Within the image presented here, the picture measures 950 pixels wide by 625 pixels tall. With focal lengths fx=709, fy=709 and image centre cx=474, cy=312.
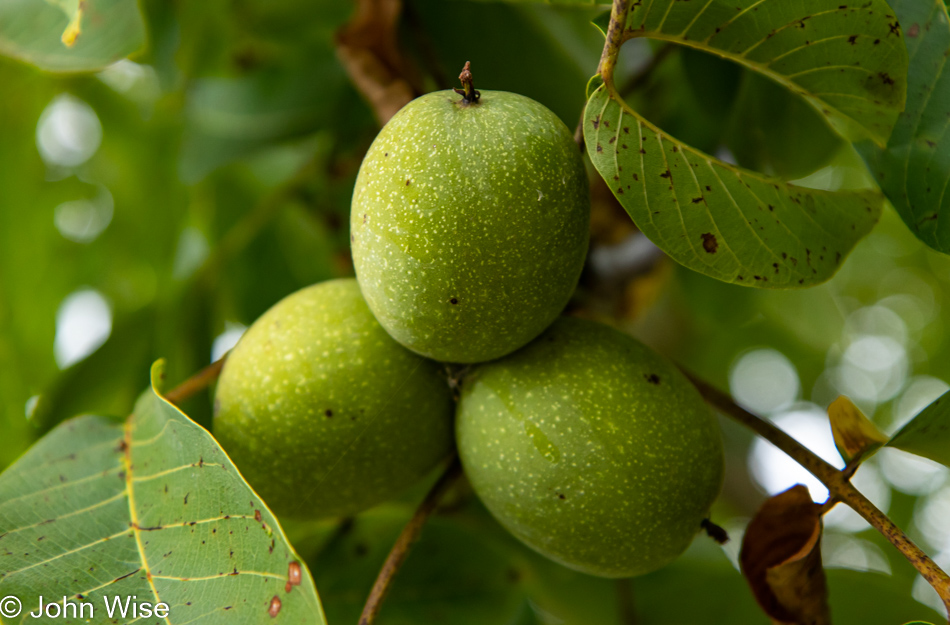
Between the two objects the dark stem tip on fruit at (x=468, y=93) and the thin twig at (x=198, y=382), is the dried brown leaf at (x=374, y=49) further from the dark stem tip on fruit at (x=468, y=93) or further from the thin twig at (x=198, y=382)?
the thin twig at (x=198, y=382)

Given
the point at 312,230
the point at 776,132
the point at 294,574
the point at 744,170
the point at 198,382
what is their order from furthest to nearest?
the point at 312,230 < the point at 776,132 < the point at 198,382 < the point at 744,170 < the point at 294,574

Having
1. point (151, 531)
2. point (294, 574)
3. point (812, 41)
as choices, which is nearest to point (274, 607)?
point (294, 574)

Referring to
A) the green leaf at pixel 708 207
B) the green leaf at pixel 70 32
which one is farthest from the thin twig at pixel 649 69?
the green leaf at pixel 70 32

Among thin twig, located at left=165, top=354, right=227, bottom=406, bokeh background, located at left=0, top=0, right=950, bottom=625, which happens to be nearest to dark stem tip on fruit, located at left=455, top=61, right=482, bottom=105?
bokeh background, located at left=0, top=0, right=950, bottom=625

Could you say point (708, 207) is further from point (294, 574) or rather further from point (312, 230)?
point (312, 230)

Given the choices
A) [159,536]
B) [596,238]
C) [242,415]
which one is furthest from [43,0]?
[596,238]

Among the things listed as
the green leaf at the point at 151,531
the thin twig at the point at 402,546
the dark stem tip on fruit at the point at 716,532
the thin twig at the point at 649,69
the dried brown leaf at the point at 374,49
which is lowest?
the dark stem tip on fruit at the point at 716,532

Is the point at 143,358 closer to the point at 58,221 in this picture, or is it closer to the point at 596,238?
the point at 58,221
